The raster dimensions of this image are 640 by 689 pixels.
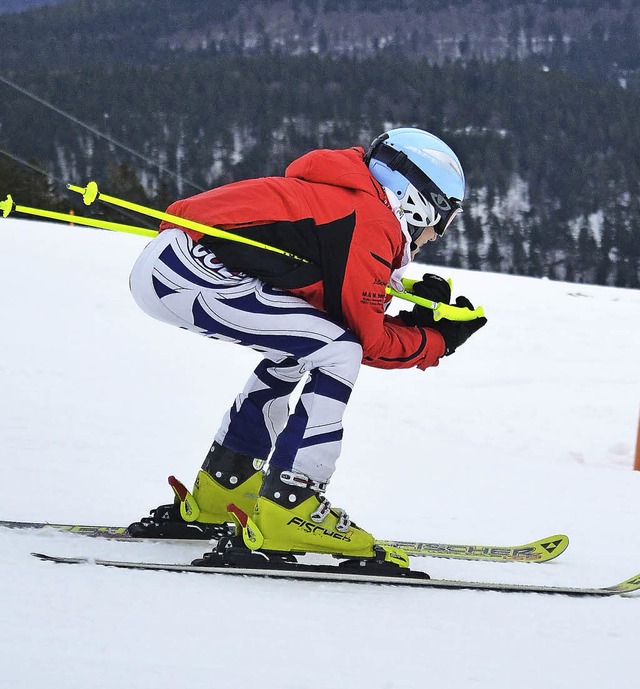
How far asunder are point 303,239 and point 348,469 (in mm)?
2118

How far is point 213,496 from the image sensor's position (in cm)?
316

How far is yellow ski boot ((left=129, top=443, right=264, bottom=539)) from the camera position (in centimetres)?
312

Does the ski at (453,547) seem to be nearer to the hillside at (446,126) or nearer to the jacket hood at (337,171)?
the jacket hood at (337,171)

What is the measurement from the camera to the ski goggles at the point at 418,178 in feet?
9.80

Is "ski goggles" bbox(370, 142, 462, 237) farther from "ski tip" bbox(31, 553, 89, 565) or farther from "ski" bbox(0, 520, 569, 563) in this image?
"ski tip" bbox(31, 553, 89, 565)

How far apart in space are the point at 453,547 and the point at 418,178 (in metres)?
1.31

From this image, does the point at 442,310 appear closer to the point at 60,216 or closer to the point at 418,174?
the point at 418,174

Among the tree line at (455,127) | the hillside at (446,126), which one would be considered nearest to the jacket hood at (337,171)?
the tree line at (455,127)

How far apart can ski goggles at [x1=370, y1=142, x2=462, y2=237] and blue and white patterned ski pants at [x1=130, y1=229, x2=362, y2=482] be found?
564 mm

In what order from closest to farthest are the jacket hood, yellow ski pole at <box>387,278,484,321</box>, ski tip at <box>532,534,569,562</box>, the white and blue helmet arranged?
1. the jacket hood
2. the white and blue helmet
3. yellow ski pole at <box>387,278,484,321</box>
4. ski tip at <box>532,534,569,562</box>

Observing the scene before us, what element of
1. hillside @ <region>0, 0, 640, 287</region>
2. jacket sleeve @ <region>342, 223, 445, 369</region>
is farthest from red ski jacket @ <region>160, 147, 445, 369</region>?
hillside @ <region>0, 0, 640, 287</region>

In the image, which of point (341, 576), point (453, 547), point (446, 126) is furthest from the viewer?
point (446, 126)

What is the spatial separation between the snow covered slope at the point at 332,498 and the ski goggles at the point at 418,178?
1205mm

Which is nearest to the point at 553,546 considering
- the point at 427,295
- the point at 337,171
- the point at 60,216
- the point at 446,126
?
the point at 427,295
